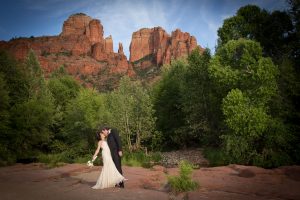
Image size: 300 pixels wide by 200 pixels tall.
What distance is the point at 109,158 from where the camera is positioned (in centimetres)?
1194

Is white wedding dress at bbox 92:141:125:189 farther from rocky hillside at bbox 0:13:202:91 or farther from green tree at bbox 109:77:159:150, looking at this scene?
rocky hillside at bbox 0:13:202:91

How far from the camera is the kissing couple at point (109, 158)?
11.8 meters

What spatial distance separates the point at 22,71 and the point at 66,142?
34.9 feet

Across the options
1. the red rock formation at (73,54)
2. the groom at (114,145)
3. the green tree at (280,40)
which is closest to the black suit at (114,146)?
the groom at (114,145)

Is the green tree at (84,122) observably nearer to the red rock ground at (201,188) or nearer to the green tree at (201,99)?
the green tree at (201,99)

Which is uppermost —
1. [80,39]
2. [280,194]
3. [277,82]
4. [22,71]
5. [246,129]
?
[80,39]

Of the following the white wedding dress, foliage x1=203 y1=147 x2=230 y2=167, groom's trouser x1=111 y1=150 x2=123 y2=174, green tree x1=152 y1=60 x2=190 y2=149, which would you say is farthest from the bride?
green tree x1=152 y1=60 x2=190 y2=149

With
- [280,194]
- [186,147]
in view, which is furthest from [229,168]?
[186,147]

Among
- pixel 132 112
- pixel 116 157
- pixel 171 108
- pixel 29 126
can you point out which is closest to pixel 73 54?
pixel 171 108

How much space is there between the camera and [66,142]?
A: 136 feet

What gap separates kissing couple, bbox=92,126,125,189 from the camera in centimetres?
1177

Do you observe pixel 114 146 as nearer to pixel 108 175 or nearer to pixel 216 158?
pixel 108 175

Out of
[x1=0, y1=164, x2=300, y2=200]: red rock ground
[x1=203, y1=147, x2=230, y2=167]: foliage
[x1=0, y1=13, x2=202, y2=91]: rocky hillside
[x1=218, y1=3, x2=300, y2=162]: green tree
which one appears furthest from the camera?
[x1=0, y1=13, x2=202, y2=91]: rocky hillside

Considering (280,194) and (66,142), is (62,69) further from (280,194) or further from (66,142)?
(280,194)
